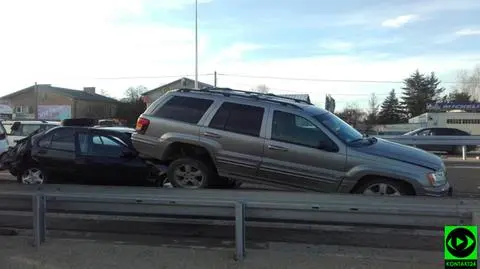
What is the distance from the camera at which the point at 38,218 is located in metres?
6.30

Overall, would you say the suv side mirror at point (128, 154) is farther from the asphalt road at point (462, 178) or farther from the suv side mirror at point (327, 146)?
the suv side mirror at point (327, 146)

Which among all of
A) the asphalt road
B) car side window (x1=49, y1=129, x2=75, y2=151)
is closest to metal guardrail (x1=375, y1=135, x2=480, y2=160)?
the asphalt road

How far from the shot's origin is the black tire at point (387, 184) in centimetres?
Result: 769

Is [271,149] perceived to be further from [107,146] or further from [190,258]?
[107,146]

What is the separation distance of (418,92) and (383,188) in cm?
10371

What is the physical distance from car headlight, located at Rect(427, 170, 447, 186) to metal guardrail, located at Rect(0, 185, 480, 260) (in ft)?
6.55

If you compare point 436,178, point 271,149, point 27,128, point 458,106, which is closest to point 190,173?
point 271,149

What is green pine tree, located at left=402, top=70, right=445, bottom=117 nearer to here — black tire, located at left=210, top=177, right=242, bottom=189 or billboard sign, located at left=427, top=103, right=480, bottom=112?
billboard sign, located at left=427, top=103, right=480, bottom=112

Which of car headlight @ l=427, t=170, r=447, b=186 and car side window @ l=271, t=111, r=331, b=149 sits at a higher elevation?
car side window @ l=271, t=111, r=331, b=149

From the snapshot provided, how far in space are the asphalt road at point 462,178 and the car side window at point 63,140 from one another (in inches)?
89.5

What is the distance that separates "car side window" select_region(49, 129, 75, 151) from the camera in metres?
11.2

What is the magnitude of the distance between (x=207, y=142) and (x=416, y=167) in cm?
294

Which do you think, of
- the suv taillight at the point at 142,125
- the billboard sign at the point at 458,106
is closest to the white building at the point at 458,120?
the billboard sign at the point at 458,106

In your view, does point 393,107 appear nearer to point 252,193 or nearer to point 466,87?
point 466,87
